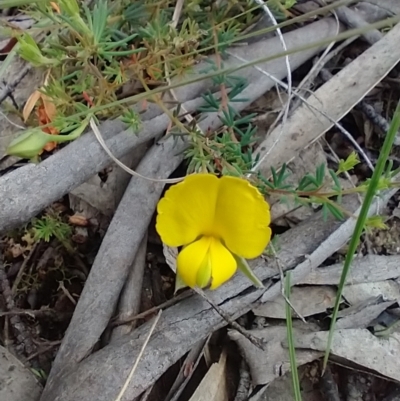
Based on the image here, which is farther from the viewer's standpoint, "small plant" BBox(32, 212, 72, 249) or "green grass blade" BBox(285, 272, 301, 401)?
"small plant" BBox(32, 212, 72, 249)

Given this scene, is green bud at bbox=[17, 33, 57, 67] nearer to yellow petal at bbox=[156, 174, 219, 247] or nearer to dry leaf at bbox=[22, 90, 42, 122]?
dry leaf at bbox=[22, 90, 42, 122]

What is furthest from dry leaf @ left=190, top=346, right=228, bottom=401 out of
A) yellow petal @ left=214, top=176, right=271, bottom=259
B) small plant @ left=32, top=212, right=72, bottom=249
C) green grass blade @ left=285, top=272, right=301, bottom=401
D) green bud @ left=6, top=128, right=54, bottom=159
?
green bud @ left=6, top=128, right=54, bottom=159

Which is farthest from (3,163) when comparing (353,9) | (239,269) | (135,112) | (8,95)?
(353,9)

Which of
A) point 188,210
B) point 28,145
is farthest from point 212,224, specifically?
point 28,145

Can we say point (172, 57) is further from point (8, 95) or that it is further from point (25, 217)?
point (25, 217)

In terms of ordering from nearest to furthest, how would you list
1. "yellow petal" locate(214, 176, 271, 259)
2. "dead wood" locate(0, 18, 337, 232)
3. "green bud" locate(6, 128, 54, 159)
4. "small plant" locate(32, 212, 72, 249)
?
"green bud" locate(6, 128, 54, 159) < "yellow petal" locate(214, 176, 271, 259) < "dead wood" locate(0, 18, 337, 232) < "small plant" locate(32, 212, 72, 249)

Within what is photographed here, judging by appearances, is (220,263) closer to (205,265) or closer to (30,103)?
(205,265)

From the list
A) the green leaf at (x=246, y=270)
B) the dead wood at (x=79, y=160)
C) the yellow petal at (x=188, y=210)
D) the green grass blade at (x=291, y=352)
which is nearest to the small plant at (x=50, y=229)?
the dead wood at (x=79, y=160)
